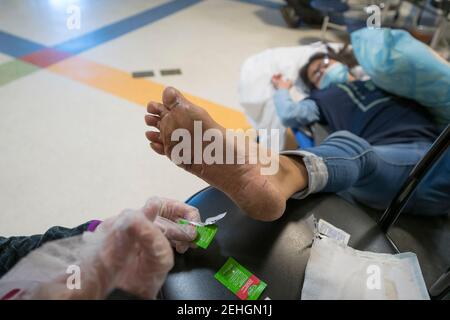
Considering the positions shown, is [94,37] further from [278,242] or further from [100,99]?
[278,242]

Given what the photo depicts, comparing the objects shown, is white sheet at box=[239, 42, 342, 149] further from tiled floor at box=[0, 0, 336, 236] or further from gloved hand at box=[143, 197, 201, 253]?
gloved hand at box=[143, 197, 201, 253]

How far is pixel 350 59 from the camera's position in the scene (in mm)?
1666

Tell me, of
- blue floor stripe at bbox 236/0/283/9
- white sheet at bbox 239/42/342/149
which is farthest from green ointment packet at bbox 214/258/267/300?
blue floor stripe at bbox 236/0/283/9

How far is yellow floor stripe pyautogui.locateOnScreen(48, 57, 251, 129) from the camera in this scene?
1.70 m

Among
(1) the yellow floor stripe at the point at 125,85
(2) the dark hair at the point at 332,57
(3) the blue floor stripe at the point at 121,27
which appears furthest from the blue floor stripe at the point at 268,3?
(1) the yellow floor stripe at the point at 125,85

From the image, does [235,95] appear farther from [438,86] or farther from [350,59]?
[438,86]

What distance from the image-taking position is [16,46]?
2.01 m

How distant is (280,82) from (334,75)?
22 cm

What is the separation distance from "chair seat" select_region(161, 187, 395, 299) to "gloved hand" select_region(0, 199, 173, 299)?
0.74 ft

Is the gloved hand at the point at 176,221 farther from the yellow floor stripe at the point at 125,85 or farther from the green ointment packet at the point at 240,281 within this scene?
the yellow floor stripe at the point at 125,85

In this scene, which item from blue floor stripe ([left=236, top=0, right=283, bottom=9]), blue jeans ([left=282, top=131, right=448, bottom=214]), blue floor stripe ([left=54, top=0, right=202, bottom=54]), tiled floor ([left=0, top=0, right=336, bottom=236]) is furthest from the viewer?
blue floor stripe ([left=236, top=0, right=283, bottom=9])

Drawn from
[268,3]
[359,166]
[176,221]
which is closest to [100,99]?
[176,221]

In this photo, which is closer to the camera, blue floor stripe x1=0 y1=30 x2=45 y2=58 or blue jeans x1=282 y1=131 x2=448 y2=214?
blue jeans x1=282 y1=131 x2=448 y2=214

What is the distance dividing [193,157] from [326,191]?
0.36 metres
